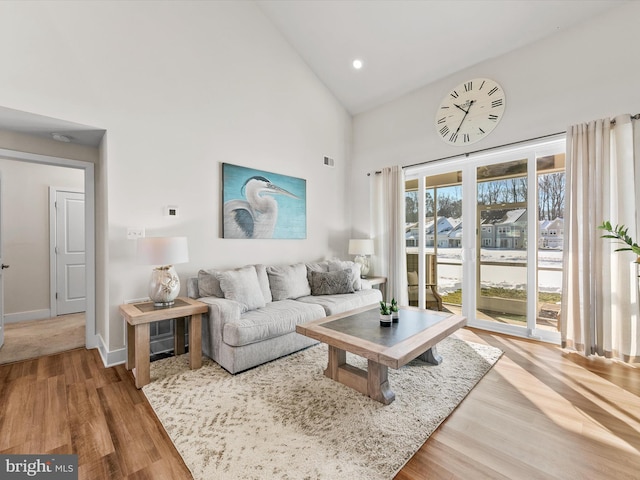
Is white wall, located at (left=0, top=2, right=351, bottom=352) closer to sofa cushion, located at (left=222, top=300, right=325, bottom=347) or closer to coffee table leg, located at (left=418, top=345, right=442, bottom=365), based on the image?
sofa cushion, located at (left=222, top=300, right=325, bottom=347)

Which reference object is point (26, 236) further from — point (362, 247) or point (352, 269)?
point (362, 247)

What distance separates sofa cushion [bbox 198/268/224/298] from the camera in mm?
3064

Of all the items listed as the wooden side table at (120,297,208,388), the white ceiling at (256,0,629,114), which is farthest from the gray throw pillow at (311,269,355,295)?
the white ceiling at (256,0,629,114)

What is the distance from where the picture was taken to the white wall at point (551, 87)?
285cm

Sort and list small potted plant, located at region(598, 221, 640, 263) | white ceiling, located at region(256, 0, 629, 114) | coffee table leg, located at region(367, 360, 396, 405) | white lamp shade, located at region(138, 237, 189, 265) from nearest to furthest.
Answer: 1. coffee table leg, located at region(367, 360, 396, 405)
2. small potted plant, located at region(598, 221, 640, 263)
3. white lamp shade, located at region(138, 237, 189, 265)
4. white ceiling, located at region(256, 0, 629, 114)

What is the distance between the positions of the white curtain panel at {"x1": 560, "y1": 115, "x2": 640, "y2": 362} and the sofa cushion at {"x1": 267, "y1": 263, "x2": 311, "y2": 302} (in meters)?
2.86

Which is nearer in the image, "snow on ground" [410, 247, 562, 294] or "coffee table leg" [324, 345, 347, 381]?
"coffee table leg" [324, 345, 347, 381]

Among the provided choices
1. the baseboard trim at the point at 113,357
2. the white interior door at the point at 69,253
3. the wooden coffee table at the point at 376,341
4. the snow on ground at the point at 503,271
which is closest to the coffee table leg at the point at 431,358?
the wooden coffee table at the point at 376,341

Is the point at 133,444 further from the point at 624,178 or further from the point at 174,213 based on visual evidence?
the point at 624,178

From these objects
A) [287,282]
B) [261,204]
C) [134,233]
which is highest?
[261,204]

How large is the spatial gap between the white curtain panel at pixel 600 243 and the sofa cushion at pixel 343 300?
205cm

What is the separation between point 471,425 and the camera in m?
1.85

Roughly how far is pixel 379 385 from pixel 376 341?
1.02 feet

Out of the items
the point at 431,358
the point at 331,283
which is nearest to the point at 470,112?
the point at 331,283
